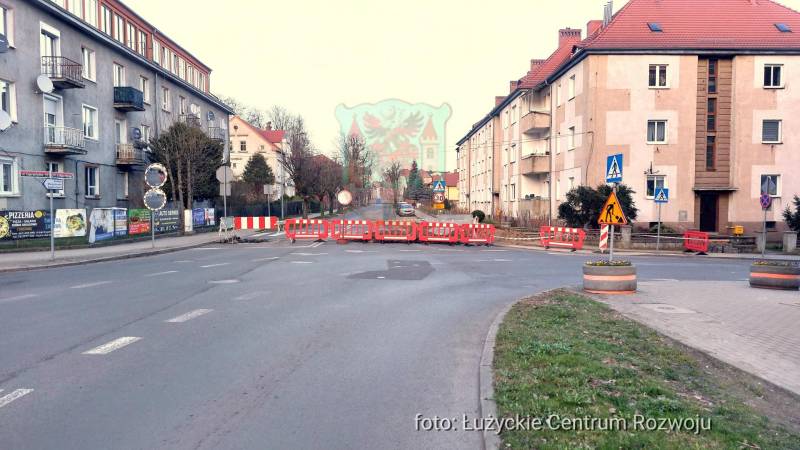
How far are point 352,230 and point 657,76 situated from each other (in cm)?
1871

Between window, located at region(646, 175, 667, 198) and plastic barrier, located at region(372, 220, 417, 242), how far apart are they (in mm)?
13195

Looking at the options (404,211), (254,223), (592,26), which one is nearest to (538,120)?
(592,26)

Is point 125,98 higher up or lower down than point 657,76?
lower down

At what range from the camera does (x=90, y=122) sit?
31547 mm

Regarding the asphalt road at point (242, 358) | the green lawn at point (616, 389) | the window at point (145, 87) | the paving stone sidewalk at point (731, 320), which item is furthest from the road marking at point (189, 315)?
the window at point (145, 87)

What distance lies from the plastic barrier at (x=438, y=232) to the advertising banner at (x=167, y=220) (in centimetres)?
1390

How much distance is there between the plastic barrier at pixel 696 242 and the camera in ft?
81.7

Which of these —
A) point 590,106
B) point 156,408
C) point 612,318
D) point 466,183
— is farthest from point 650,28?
point 466,183

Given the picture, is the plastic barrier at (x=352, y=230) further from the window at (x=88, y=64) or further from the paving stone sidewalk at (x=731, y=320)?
the paving stone sidewalk at (x=731, y=320)

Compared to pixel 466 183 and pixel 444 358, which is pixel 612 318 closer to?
pixel 444 358

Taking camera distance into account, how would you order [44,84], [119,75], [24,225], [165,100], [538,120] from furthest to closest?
[165,100], [538,120], [119,75], [44,84], [24,225]

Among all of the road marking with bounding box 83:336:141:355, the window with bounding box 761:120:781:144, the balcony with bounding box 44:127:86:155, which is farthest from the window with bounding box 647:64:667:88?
the road marking with bounding box 83:336:141:355

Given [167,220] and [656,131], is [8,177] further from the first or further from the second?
[656,131]

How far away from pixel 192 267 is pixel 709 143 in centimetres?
2867
